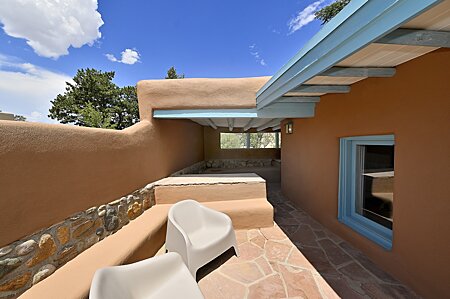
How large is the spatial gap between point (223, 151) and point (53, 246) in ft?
29.2

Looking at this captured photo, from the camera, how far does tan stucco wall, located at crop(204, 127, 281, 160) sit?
1054 cm

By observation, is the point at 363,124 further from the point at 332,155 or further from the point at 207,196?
the point at 207,196

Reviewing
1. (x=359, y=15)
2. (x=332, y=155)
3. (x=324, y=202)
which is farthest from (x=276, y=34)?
(x=359, y=15)

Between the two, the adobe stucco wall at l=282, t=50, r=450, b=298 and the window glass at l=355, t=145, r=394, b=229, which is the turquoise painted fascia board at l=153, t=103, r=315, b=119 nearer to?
the adobe stucco wall at l=282, t=50, r=450, b=298

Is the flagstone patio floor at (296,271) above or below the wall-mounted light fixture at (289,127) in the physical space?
below

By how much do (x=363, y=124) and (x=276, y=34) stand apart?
1099 cm

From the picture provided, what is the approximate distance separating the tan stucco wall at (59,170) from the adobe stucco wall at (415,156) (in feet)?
15.0

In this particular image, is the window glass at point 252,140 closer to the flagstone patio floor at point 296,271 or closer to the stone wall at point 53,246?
the flagstone patio floor at point 296,271

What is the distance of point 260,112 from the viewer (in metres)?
4.56

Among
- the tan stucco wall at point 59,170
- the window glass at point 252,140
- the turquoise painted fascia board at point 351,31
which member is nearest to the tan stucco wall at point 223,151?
the tan stucco wall at point 59,170

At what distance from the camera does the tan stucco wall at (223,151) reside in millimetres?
10539

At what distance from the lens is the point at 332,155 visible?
400cm

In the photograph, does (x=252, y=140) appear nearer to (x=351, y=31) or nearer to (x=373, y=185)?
(x=373, y=185)

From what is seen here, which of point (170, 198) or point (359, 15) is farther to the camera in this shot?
point (170, 198)
